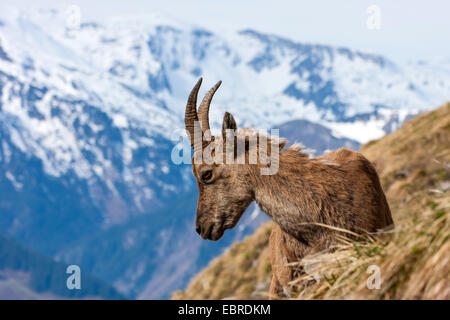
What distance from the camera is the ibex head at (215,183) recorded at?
31.3ft

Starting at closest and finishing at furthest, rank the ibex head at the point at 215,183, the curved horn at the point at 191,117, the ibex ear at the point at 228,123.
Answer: the ibex ear at the point at 228,123 < the ibex head at the point at 215,183 < the curved horn at the point at 191,117

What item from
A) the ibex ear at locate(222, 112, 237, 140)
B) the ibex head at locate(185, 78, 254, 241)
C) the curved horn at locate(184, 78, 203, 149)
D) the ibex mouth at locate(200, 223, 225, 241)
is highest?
the curved horn at locate(184, 78, 203, 149)

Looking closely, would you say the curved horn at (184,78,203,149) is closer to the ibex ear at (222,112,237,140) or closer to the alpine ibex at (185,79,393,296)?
the alpine ibex at (185,79,393,296)

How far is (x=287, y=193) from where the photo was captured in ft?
29.2

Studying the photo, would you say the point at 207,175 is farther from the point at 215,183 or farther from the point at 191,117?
the point at 191,117

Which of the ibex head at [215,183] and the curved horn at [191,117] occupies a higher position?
the curved horn at [191,117]

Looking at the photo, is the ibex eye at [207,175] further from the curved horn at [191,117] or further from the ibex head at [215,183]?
the curved horn at [191,117]

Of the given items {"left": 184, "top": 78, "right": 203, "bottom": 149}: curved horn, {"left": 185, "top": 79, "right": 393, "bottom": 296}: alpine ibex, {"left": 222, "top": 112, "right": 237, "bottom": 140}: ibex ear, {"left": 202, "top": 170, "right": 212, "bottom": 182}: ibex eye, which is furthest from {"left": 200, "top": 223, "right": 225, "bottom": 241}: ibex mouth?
{"left": 222, "top": 112, "right": 237, "bottom": 140}: ibex ear

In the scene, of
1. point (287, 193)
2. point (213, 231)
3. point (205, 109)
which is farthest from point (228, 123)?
point (213, 231)

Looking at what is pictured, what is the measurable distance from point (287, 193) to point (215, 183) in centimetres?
134

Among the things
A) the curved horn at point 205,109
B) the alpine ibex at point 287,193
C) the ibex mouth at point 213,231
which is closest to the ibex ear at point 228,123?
the alpine ibex at point 287,193

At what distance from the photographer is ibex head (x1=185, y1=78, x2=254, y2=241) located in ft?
31.3
